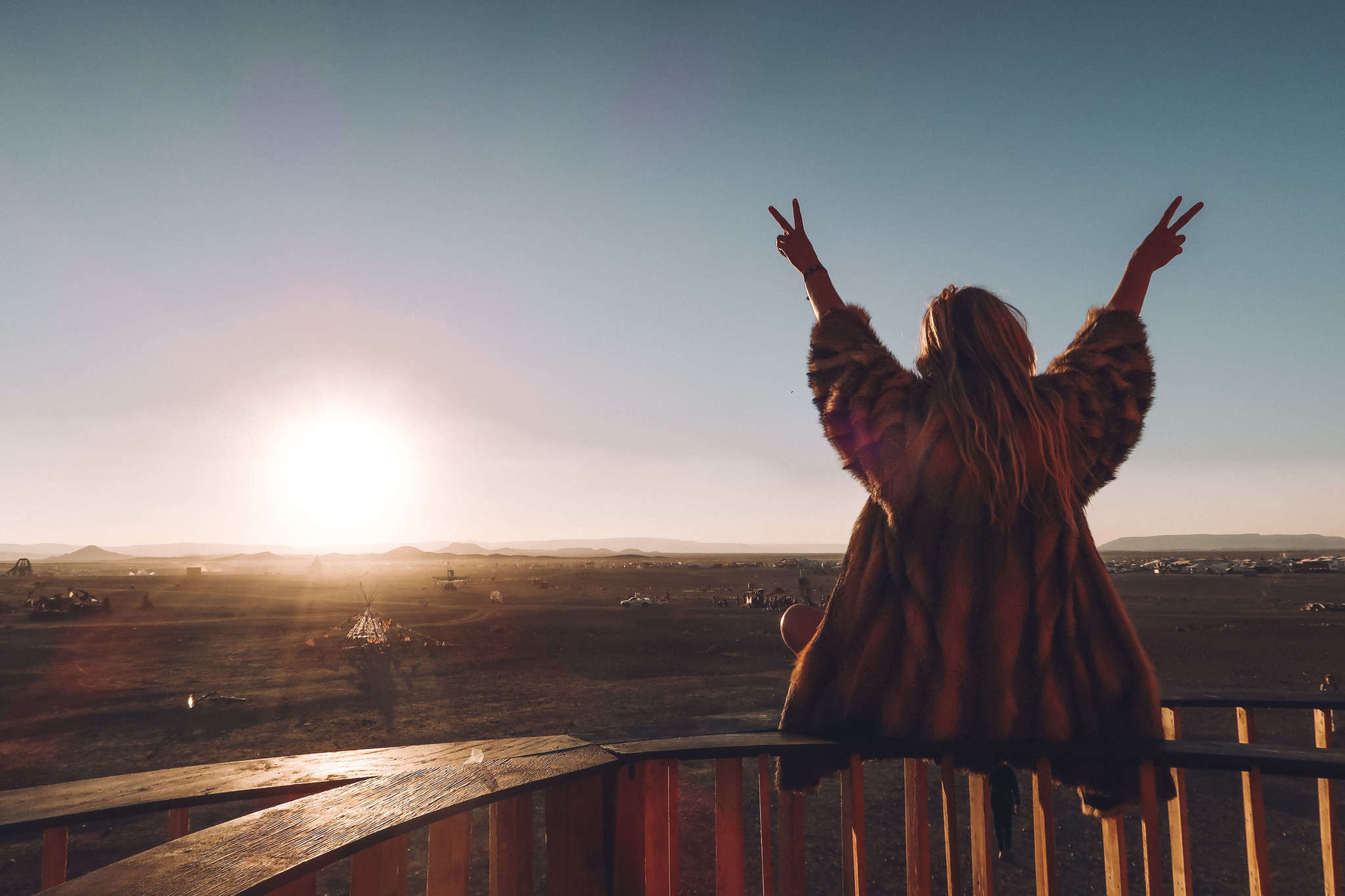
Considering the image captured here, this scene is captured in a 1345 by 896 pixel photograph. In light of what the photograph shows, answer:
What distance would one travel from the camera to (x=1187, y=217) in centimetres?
220

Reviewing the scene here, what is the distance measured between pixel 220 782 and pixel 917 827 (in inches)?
69.7

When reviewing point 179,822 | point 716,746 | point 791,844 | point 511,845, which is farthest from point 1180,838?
point 179,822

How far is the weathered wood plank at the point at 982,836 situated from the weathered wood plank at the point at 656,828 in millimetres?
817

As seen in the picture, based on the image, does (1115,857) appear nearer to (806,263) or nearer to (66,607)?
(806,263)

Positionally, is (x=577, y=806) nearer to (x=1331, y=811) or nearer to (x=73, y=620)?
(x=1331, y=811)

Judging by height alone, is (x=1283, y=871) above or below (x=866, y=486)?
below

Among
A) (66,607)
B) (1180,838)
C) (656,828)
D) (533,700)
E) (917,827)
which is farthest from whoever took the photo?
(66,607)

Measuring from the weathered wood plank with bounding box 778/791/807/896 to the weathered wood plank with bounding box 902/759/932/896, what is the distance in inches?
11.1

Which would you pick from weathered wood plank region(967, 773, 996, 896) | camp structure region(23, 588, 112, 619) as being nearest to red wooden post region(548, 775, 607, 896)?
weathered wood plank region(967, 773, 996, 896)

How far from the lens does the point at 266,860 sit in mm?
979

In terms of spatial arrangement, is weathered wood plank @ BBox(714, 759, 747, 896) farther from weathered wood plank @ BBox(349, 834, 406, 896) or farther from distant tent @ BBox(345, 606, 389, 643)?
distant tent @ BBox(345, 606, 389, 643)

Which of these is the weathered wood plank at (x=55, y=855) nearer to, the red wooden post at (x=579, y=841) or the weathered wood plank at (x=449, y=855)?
the weathered wood plank at (x=449, y=855)

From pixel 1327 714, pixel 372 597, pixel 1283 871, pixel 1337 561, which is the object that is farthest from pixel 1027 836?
pixel 1337 561

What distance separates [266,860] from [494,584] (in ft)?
172
